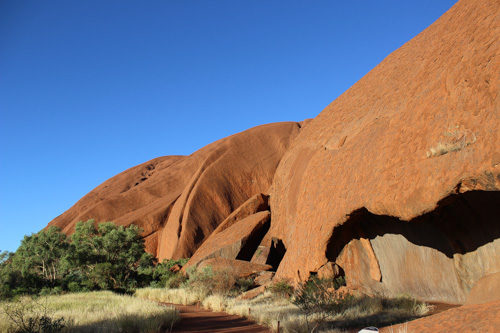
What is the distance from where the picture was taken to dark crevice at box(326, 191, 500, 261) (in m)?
7.91

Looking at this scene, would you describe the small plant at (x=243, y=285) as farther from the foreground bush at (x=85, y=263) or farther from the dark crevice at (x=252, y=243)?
the foreground bush at (x=85, y=263)

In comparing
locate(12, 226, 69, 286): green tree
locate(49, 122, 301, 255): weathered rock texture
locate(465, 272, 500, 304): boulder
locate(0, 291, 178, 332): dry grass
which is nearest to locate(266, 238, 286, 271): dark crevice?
locate(49, 122, 301, 255): weathered rock texture

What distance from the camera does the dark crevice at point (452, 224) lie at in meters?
7.91

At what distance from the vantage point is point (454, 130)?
25.0ft

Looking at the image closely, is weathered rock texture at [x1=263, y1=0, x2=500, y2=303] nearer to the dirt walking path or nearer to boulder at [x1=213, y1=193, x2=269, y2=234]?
the dirt walking path

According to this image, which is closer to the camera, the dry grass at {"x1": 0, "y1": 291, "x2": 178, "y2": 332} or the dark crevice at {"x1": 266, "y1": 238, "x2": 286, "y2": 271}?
the dry grass at {"x1": 0, "y1": 291, "x2": 178, "y2": 332}

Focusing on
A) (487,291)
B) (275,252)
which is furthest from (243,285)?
(487,291)

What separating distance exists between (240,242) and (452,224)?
15244mm

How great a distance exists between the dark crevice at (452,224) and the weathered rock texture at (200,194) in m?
17.2

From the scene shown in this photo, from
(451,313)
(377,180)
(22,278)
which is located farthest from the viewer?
Result: (22,278)

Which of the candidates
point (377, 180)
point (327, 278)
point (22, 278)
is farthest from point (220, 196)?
point (377, 180)

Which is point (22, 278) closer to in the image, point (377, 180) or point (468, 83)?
point (377, 180)

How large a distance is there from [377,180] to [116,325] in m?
7.44

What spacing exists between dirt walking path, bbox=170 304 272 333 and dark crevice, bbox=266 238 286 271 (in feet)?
32.3
